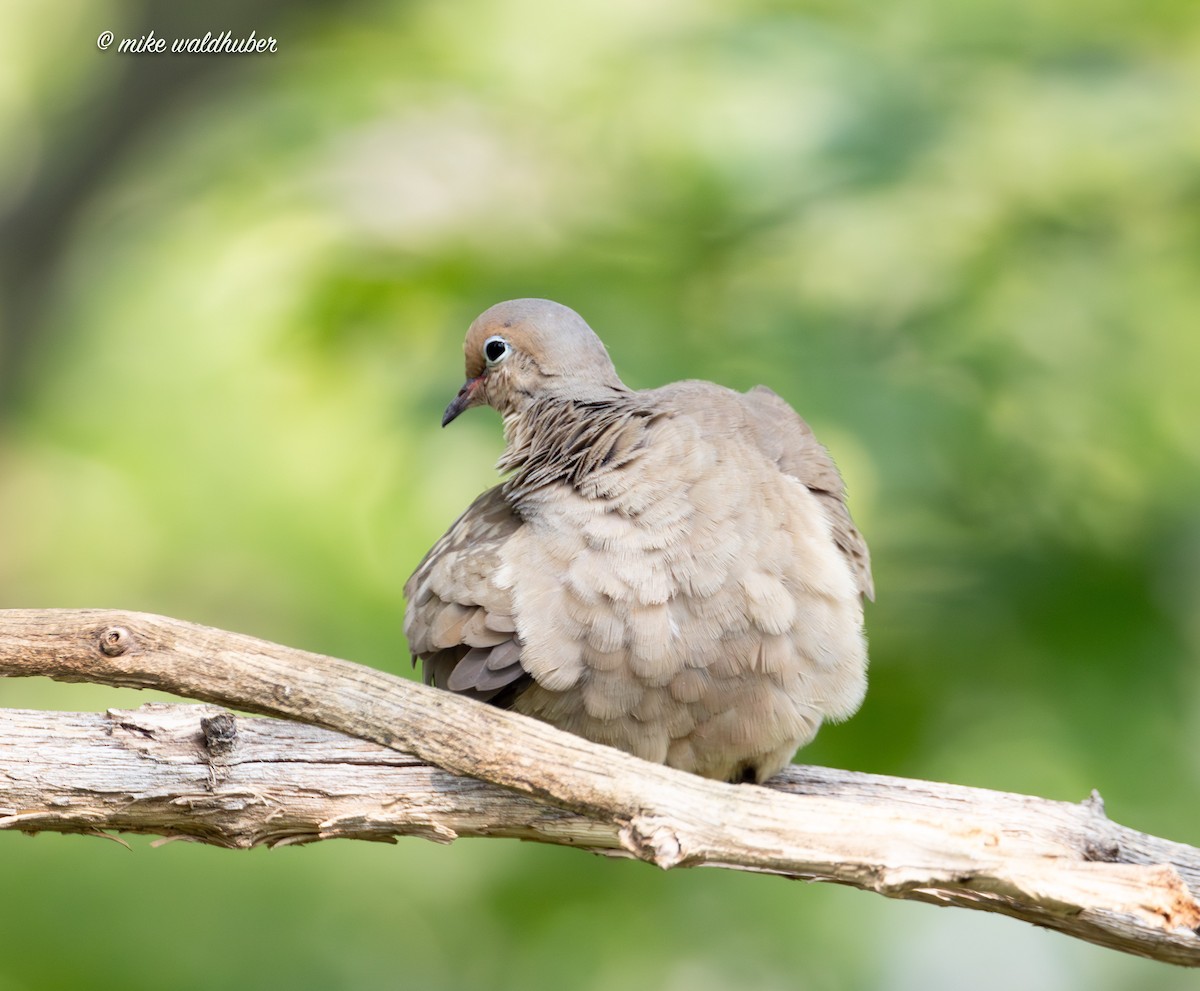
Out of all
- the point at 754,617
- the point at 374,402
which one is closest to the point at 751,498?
the point at 754,617

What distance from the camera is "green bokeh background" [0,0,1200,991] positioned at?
489cm

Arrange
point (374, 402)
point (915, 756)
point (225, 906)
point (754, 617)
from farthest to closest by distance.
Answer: point (225, 906) < point (374, 402) < point (915, 756) < point (754, 617)

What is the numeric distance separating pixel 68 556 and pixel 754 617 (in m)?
4.13

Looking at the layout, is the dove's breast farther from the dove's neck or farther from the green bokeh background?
the green bokeh background

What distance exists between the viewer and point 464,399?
353 centimetres

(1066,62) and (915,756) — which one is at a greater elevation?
(1066,62)

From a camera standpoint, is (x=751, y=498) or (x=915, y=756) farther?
(x=915, y=756)

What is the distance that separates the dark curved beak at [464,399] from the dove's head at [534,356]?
0.02 meters

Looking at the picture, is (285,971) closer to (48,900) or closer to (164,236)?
(48,900)

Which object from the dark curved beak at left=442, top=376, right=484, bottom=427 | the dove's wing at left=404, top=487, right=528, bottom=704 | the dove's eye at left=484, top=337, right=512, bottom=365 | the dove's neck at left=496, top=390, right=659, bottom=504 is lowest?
the dove's wing at left=404, top=487, right=528, bottom=704

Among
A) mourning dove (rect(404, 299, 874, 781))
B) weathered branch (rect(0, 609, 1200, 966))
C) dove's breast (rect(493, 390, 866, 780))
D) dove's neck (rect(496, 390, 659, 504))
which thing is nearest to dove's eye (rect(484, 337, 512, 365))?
dove's neck (rect(496, 390, 659, 504))

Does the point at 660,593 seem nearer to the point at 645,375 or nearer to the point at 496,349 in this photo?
the point at 496,349

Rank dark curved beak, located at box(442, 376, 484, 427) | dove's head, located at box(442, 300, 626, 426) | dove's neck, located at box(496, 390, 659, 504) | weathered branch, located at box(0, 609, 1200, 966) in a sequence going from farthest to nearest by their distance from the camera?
dark curved beak, located at box(442, 376, 484, 427) → dove's head, located at box(442, 300, 626, 426) → dove's neck, located at box(496, 390, 659, 504) → weathered branch, located at box(0, 609, 1200, 966)

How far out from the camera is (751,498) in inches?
113
